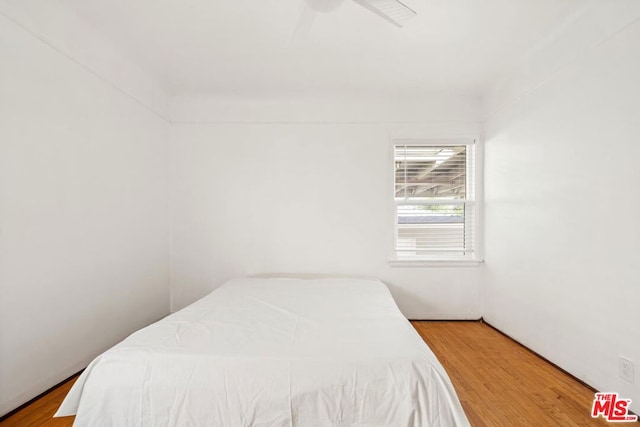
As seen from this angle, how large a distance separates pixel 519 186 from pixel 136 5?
3.18 m

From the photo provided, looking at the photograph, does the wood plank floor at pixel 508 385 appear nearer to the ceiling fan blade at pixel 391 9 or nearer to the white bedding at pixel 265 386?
the white bedding at pixel 265 386

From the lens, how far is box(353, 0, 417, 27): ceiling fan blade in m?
1.60

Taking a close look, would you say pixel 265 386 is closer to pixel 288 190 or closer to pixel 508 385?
pixel 508 385

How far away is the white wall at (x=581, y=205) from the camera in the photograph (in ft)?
5.37

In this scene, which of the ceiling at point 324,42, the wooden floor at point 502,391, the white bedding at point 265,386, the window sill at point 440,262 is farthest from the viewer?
the window sill at point 440,262

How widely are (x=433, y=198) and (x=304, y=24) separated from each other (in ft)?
7.08

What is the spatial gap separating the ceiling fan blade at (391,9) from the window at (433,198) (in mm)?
1613

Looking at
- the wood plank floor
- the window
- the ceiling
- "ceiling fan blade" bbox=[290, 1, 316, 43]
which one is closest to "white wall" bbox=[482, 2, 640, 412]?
the wood plank floor

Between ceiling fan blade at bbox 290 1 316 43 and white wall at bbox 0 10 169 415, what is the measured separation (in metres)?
1.57

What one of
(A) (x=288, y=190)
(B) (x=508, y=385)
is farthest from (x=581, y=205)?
(A) (x=288, y=190)

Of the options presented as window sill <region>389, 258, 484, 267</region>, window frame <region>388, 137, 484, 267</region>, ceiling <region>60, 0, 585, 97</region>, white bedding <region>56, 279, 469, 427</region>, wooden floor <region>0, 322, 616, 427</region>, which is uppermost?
ceiling <region>60, 0, 585, 97</region>

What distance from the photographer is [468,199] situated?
10.7 ft

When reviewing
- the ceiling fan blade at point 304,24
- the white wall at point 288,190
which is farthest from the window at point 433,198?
the ceiling fan blade at point 304,24

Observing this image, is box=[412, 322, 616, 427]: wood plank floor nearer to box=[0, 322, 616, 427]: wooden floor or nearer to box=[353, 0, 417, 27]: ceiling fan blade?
box=[0, 322, 616, 427]: wooden floor
